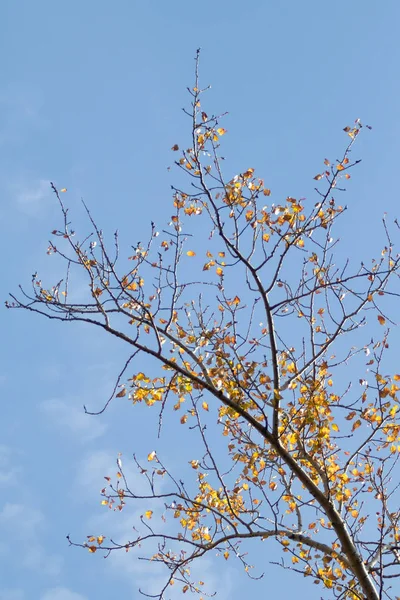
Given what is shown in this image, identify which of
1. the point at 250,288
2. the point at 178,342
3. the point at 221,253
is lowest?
the point at 178,342

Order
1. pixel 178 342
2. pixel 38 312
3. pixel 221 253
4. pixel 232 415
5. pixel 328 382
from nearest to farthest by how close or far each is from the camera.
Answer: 1. pixel 38 312
2. pixel 178 342
3. pixel 232 415
4. pixel 221 253
5. pixel 328 382

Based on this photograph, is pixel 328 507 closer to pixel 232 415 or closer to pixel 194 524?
pixel 232 415

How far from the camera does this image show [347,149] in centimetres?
733

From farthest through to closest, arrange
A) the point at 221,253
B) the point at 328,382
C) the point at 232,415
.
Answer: the point at 328,382 < the point at 221,253 < the point at 232,415

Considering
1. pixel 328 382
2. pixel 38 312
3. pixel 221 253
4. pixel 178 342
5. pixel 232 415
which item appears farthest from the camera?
pixel 328 382

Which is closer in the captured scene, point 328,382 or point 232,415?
point 232,415

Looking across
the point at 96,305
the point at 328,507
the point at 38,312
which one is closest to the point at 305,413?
the point at 328,507

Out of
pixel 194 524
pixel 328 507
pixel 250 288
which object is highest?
pixel 250 288

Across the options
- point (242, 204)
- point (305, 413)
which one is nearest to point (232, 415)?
point (305, 413)

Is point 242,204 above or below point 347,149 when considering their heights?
below

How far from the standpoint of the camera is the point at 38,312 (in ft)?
18.4

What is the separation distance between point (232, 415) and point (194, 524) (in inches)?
89.0

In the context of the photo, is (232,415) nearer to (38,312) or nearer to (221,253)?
(221,253)

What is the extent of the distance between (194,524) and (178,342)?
3.15m
